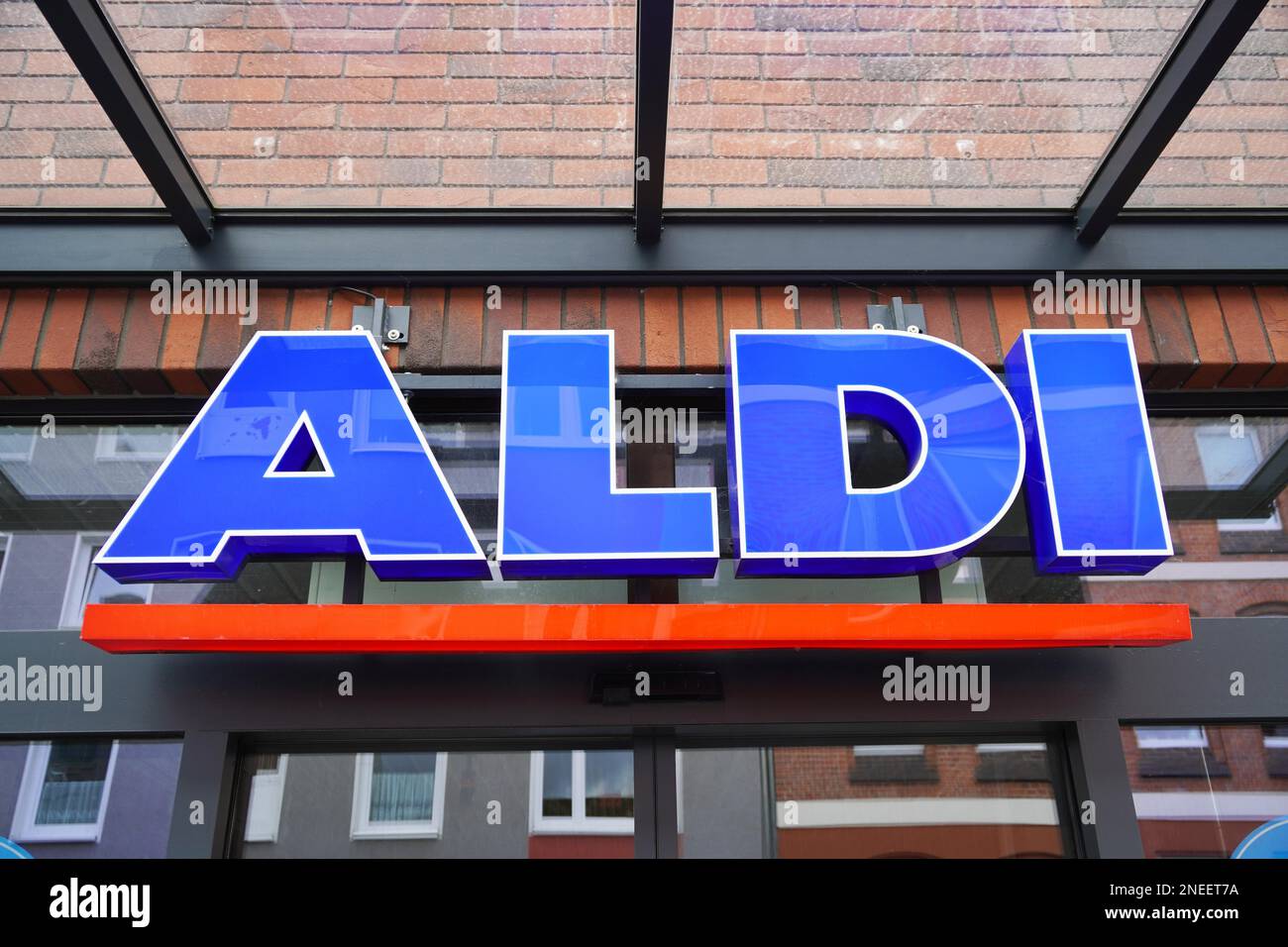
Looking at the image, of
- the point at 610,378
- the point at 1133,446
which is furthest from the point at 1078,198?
the point at 610,378

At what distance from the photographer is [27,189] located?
11.7 feet

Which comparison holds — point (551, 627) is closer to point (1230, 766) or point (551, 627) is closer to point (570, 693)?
point (570, 693)

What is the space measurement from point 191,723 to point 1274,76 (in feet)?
13.4

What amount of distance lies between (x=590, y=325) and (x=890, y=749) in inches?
68.9

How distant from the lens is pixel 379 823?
10.3 ft

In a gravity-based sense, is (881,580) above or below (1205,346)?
below

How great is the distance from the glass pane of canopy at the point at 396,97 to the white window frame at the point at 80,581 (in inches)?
51.0

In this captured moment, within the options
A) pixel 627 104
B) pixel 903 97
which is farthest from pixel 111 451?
pixel 903 97

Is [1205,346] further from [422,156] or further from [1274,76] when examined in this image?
[422,156]

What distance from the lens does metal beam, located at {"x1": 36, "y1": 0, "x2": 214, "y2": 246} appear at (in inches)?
115

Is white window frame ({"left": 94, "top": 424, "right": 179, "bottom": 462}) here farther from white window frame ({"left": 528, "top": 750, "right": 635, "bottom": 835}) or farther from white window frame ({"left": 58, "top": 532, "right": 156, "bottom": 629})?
white window frame ({"left": 528, "top": 750, "right": 635, "bottom": 835})

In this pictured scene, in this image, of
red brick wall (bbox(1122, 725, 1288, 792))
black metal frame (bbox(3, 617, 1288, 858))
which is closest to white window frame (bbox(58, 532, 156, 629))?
black metal frame (bbox(3, 617, 1288, 858))

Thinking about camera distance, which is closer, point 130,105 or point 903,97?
point 130,105

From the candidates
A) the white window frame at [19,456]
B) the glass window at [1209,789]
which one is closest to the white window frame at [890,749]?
the glass window at [1209,789]
